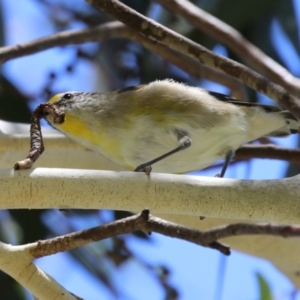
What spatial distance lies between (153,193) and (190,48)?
0.60 metres

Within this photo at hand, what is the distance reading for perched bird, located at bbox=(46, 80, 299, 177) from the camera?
1.58m

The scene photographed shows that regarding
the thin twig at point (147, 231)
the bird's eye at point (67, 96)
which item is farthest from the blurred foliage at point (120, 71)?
the thin twig at point (147, 231)

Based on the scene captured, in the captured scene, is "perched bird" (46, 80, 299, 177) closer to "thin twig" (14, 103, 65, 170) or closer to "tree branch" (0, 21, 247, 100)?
"tree branch" (0, 21, 247, 100)

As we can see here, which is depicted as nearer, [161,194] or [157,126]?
[161,194]

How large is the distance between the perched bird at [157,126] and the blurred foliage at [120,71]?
1.78ft

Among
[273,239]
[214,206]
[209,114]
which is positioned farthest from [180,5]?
[214,206]

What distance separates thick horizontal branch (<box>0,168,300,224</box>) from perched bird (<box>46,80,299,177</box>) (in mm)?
523

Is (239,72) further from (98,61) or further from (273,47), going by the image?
(98,61)

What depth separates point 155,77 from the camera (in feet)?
8.53

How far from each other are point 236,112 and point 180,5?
34 centimetres

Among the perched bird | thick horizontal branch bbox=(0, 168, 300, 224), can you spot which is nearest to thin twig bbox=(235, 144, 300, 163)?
the perched bird

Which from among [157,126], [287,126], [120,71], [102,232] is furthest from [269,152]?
[120,71]

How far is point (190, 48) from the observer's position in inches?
59.1

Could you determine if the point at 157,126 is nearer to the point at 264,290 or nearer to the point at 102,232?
the point at 102,232
